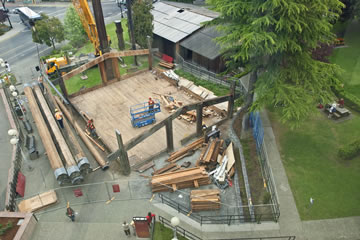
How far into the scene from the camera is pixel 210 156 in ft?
58.0

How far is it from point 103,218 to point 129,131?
8.38 m

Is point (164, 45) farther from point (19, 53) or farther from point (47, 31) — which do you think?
point (19, 53)

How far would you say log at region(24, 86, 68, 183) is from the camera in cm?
1633

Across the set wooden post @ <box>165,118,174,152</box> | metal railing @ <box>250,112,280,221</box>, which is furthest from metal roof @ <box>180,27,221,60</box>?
wooden post @ <box>165,118,174,152</box>

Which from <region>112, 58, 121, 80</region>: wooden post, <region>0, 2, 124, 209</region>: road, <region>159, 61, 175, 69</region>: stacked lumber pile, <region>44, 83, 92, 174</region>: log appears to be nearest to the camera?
<region>44, 83, 92, 174</region>: log

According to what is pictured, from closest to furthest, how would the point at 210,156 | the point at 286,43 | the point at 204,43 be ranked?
the point at 286,43, the point at 210,156, the point at 204,43

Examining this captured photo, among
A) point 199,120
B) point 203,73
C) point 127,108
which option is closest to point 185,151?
point 199,120

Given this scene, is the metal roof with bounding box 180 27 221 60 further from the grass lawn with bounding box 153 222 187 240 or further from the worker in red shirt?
the grass lawn with bounding box 153 222 187 240

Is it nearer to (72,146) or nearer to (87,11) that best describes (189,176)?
(72,146)

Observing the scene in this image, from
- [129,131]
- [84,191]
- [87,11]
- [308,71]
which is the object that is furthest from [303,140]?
[87,11]

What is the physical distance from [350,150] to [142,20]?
83.9ft

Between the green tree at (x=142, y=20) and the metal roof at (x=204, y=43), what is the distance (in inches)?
183

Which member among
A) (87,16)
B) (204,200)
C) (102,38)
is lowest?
(204,200)

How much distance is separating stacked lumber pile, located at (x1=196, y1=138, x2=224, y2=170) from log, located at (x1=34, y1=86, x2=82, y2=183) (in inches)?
299
